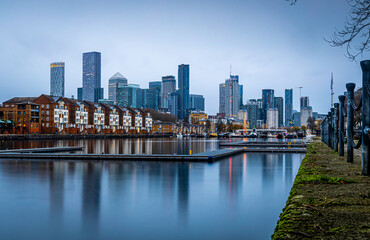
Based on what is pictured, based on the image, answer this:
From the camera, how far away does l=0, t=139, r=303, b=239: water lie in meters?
11.6

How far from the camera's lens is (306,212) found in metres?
7.82

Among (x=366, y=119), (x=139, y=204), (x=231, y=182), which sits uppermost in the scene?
(x=366, y=119)

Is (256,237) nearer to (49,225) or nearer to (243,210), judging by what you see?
(243,210)

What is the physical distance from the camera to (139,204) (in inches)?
604

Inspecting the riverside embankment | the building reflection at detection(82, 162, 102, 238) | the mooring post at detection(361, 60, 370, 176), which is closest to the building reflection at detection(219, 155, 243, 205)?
the mooring post at detection(361, 60, 370, 176)

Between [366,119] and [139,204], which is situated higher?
[366,119]

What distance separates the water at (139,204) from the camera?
38.1 ft

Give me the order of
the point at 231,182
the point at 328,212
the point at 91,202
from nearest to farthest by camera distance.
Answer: the point at 328,212
the point at 91,202
the point at 231,182

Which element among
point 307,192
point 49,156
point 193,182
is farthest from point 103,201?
point 49,156

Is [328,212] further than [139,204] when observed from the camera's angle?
No

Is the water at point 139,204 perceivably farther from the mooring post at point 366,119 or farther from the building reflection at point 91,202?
the mooring post at point 366,119

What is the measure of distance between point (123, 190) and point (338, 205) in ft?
41.5

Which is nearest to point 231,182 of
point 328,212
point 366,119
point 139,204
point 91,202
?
point 139,204

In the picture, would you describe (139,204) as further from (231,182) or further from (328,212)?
(328,212)
